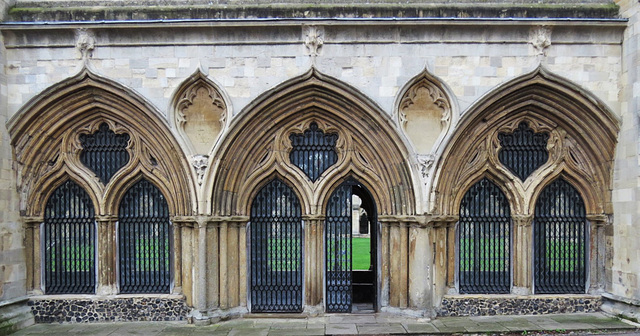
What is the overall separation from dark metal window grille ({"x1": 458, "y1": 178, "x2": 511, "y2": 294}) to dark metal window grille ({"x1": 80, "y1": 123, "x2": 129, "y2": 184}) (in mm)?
6660

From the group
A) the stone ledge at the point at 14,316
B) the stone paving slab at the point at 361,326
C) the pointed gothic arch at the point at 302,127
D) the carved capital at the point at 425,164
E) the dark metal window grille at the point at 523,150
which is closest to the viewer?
the stone paving slab at the point at 361,326

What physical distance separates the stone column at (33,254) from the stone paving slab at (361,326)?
0.76 meters

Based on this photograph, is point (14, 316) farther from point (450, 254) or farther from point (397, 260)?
point (450, 254)

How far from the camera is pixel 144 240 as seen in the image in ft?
28.5

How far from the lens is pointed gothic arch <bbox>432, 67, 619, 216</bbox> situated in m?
8.17

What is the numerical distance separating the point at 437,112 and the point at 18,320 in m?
8.45

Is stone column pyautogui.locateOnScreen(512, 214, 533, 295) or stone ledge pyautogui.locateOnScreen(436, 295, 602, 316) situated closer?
stone ledge pyautogui.locateOnScreen(436, 295, 602, 316)

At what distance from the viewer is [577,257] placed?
8711 mm

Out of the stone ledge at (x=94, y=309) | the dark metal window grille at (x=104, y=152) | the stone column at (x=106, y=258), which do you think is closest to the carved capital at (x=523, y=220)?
the stone ledge at (x=94, y=309)

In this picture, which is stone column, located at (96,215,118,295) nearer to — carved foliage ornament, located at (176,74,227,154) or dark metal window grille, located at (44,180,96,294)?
dark metal window grille, located at (44,180,96,294)

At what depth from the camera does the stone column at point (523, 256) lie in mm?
8508

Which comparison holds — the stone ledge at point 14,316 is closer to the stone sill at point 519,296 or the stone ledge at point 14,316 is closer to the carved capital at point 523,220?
the stone sill at point 519,296

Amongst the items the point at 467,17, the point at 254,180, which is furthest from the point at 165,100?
the point at 467,17

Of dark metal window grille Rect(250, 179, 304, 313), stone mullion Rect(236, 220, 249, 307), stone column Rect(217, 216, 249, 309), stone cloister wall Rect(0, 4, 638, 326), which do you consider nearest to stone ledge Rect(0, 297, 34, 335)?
stone cloister wall Rect(0, 4, 638, 326)
